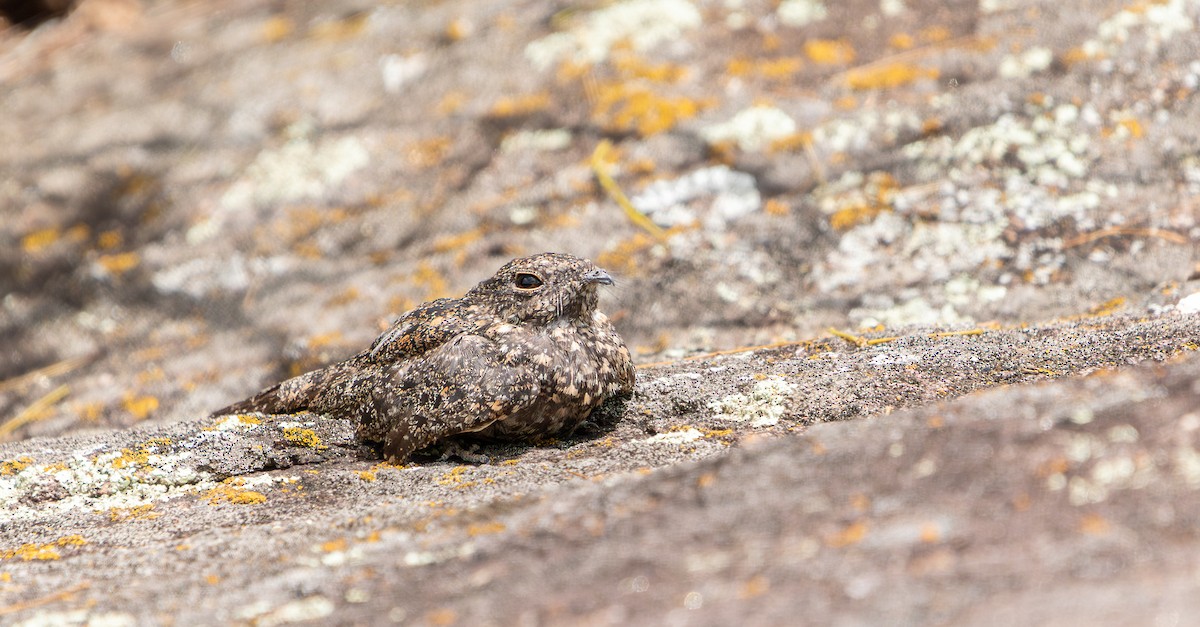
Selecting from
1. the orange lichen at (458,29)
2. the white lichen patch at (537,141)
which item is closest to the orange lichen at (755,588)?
the white lichen patch at (537,141)

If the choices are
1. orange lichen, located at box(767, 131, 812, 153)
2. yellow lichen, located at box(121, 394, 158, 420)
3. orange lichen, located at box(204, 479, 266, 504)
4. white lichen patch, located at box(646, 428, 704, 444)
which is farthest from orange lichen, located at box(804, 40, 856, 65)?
yellow lichen, located at box(121, 394, 158, 420)

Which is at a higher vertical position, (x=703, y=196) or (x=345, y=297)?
(x=703, y=196)

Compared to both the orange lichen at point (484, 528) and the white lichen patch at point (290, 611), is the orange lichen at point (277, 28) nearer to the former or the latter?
the orange lichen at point (484, 528)

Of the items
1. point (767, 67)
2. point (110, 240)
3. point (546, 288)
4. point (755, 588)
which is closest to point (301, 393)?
point (546, 288)

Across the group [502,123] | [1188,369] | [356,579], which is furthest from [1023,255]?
[356,579]

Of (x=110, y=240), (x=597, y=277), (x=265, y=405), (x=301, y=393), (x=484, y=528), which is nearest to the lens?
(x=484, y=528)

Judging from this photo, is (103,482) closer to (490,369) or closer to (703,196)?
(490,369)
